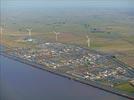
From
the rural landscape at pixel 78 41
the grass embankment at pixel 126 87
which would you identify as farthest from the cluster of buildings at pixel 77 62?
the grass embankment at pixel 126 87

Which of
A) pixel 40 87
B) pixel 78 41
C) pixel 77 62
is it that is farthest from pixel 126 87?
pixel 78 41

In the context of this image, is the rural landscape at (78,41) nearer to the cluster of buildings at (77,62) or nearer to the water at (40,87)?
the cluster of buildings at (77,62)

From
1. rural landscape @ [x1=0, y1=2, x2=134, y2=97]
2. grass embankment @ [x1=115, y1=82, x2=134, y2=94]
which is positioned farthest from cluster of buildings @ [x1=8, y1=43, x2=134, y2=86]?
grass embankment @ [x1=115, y1=82, x2=134, y2=94]

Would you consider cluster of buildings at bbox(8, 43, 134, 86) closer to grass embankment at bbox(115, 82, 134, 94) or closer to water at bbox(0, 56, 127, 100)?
grass embankment at bbox(115, 82, 134, 94)

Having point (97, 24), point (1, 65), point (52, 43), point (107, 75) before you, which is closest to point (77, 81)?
point (107, 75)

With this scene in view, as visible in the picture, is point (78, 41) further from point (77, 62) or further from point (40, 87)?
point (40, 87)

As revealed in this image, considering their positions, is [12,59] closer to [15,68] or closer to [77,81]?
[15,68]
